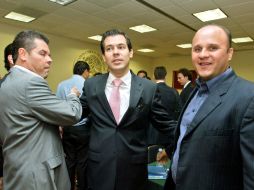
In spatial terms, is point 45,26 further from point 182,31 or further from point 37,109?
point 37,109

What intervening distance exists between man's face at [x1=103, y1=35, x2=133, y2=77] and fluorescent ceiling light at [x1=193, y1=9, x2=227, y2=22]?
406 cm

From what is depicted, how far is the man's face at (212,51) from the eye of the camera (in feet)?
4.04

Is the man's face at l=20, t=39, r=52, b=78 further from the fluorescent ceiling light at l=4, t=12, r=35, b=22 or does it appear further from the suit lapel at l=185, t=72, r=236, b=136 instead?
the fluorescent ceiling light at l=4, t=12, r=35, b=22

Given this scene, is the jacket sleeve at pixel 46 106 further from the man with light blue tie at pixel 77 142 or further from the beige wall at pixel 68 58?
the beige wall at pixel 68 58

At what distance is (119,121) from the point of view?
1.58 metres

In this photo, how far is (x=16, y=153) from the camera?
4.67 feet

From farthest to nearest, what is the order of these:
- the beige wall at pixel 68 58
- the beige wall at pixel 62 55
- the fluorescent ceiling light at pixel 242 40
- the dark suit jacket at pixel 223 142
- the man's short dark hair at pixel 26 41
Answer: the beige wall at pixel 62 55 → the fluorescent ceiling light at pixel 242 40 → the beige wall at pixel 68 58 → the man's short dark hair at pixel 26 41 → the dark suit jacket at pixel 223 142

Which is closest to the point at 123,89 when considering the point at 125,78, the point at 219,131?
the point at 125,78

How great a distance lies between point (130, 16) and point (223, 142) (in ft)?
16.0

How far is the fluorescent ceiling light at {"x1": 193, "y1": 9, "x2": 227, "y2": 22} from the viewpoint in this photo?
515 cm

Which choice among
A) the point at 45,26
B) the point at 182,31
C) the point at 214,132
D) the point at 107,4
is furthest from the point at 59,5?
the point at 214,132

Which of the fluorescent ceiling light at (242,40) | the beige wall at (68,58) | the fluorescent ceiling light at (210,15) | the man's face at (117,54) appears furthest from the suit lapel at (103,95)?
the fluorescent ceiling light at (242,40)

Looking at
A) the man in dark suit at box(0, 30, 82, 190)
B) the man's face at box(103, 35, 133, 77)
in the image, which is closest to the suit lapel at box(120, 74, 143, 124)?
the man's face at box(103, 35, 133, 77)

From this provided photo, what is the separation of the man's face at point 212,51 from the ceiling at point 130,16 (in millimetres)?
3638
